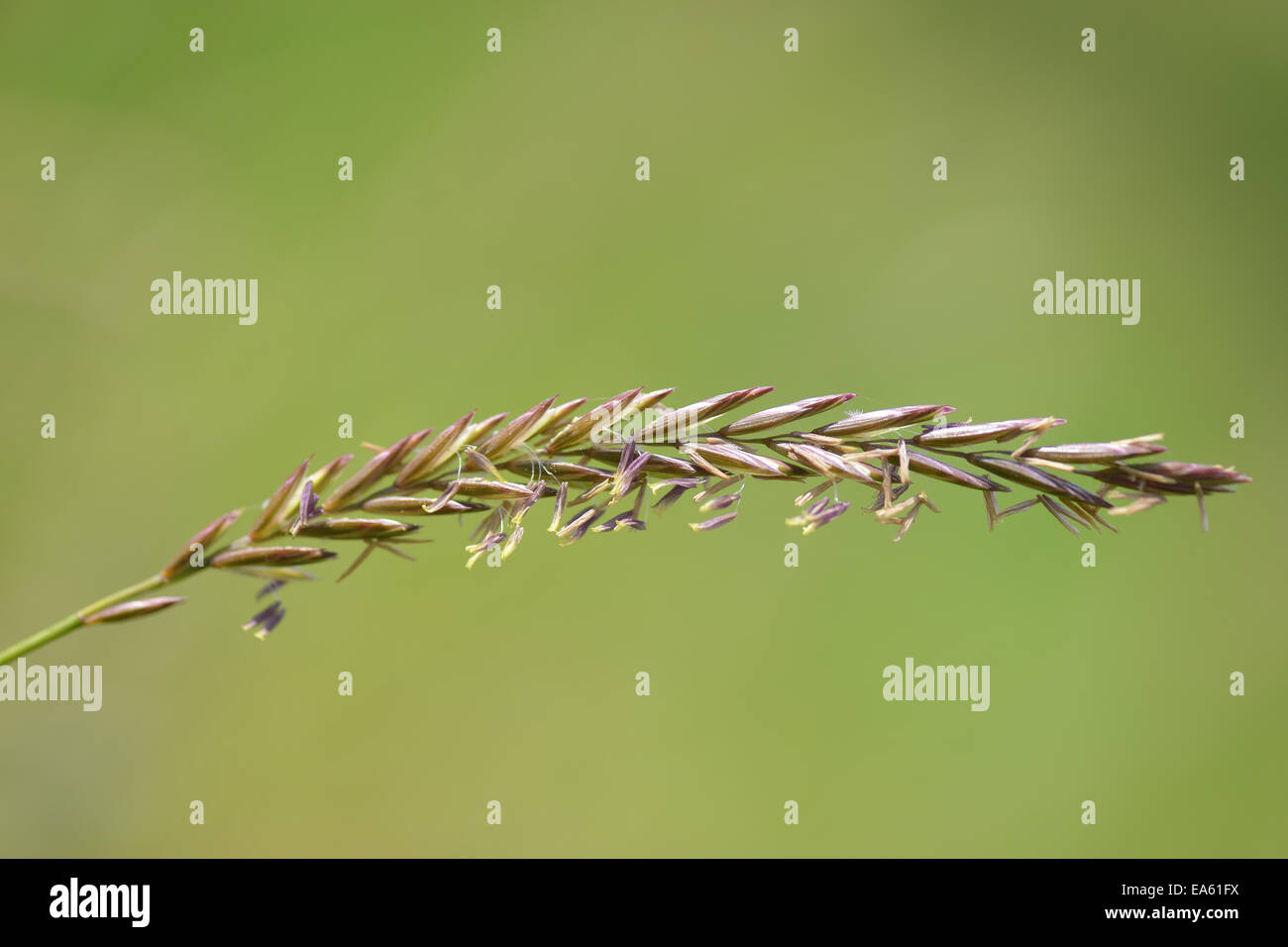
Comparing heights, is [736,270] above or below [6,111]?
below

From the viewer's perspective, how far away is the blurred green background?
3607 mm

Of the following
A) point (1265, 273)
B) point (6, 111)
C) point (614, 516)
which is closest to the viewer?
point (614, 516)

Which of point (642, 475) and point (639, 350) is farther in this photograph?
point (639, 350)

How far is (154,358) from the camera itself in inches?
148

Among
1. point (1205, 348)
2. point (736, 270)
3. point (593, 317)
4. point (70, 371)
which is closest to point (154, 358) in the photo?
point (70, 371)

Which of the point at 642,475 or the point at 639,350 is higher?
the point at 639,350

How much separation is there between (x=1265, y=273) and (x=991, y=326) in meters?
1.85

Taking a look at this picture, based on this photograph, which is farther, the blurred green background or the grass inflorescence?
the blurred green background

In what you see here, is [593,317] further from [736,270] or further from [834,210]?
[834,210]

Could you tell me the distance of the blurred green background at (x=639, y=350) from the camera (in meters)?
3.61

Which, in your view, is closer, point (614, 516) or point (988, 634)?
point (614, 516)

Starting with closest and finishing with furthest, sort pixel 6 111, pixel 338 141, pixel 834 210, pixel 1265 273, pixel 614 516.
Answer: pixel 614 516 → pixel 6 111 → pixel 338 141 → pixel 834 210 → pixel 1265 273

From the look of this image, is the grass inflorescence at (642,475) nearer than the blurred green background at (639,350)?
Yes

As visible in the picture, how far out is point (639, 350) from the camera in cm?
409
